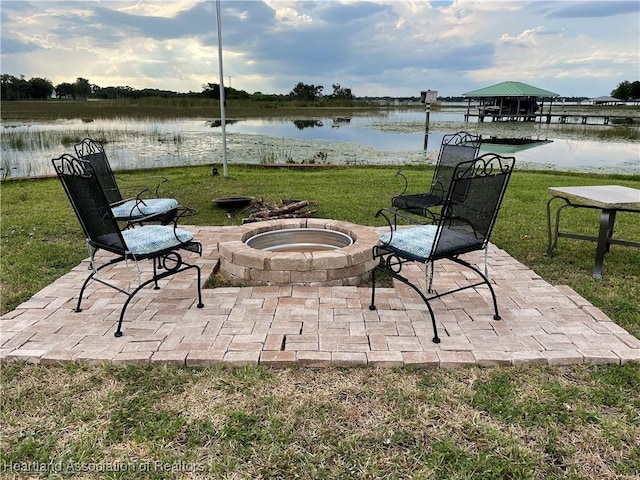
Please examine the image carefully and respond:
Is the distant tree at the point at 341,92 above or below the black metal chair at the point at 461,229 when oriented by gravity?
above

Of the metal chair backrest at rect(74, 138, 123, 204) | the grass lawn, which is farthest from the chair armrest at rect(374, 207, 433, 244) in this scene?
the metal chair backrest at rect(74, 138, 123, 204)

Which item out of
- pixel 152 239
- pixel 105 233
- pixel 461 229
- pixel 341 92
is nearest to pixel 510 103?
pixel 341 92

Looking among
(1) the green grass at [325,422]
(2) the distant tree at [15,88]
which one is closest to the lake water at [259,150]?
(1) the green grass at [325,422]

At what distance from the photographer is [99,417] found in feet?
5.77

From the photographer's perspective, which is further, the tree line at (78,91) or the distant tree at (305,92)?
the distant tree at (305,92)

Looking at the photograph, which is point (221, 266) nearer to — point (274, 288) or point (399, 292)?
point (274, 288)

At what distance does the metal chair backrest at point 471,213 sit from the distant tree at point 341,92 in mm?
50979

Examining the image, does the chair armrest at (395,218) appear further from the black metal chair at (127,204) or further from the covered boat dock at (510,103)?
the covered boat dock at (510,103)

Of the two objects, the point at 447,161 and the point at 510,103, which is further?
the point at 510,103

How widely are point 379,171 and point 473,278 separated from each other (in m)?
5.82

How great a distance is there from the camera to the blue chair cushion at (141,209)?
349 centimetres

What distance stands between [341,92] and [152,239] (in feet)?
172

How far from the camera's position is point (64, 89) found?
40.7 m

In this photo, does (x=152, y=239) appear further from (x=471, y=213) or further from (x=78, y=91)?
(x=78, y=91)
